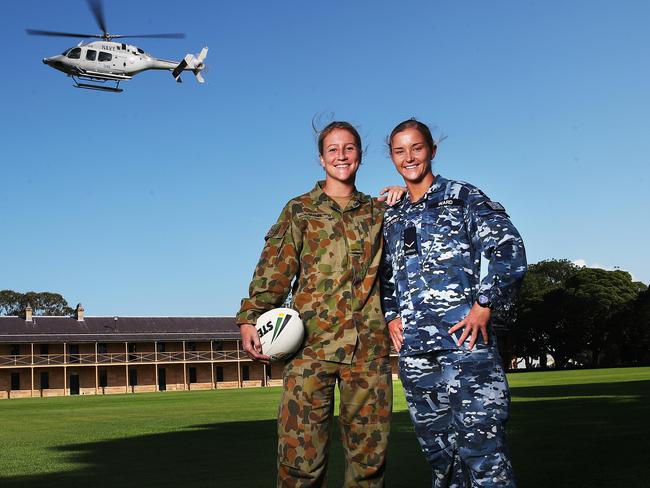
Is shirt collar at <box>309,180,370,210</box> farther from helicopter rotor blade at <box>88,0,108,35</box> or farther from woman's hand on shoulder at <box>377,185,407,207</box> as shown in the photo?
helicopter rotor blade at <box>88,0,108,35</box>

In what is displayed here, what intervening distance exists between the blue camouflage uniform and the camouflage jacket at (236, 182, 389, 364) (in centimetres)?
19

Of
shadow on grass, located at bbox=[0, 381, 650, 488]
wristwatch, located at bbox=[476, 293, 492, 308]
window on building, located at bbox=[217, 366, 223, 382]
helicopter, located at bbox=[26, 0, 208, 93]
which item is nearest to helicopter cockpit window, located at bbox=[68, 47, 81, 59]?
helicopter, located at bbox=[26, 0, 208, 93]

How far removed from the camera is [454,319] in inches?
181

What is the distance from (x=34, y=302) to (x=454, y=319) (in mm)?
115182

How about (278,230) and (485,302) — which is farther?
(278,230)

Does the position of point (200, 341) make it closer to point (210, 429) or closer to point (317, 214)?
point (210, 429)

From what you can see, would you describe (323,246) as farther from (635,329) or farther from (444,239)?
(635,329)

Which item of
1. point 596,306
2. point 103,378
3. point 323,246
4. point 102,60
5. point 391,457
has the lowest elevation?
point 391,457

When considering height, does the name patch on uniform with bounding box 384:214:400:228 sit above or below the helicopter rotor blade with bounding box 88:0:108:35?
below

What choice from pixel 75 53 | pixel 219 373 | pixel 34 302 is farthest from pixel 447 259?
pixel 34 302

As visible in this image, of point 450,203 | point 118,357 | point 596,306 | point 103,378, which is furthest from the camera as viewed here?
point 596,306

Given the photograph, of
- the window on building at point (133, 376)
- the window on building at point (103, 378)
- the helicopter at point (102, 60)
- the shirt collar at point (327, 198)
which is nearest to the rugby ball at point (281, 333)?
the shirt collar at point (327, 198)

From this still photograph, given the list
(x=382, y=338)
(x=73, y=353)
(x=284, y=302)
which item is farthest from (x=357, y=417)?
(x=73, y=353)

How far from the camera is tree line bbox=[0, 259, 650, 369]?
239 ft
